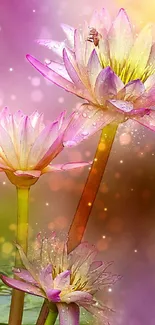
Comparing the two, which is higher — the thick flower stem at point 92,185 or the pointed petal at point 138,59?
the pointed petal at point 138,59

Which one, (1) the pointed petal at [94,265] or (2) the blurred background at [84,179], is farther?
(2) the blurred background at [84,179]

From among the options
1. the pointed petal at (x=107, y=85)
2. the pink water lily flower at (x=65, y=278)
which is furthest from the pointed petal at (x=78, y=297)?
the pointed petal at (x=107, y=85)

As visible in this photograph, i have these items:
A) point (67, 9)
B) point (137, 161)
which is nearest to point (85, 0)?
point (67, 9)

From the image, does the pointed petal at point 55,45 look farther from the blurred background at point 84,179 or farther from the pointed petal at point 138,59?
the blurred background at point 84,179

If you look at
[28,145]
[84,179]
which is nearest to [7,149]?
[28,145]

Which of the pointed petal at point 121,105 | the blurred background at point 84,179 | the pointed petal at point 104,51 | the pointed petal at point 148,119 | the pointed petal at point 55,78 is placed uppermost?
the pointed petal at point 104,51

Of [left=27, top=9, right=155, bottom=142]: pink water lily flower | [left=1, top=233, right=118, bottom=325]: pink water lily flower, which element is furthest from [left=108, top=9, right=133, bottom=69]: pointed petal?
[left=1, top=233, right=118, bottom=325]: pink water lily flower

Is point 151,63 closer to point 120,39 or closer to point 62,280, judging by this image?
point 120,39
